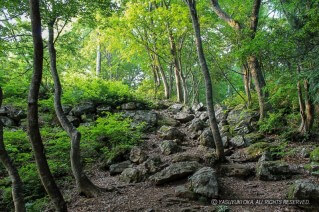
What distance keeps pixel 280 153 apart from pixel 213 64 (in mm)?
10876

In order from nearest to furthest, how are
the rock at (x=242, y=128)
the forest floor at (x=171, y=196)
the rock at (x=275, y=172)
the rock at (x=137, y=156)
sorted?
the forest floor at (x=171, y=196), the rock at (x=275, y=172), the rock at (x=137, y=156), the rock at (x=242, y=128)

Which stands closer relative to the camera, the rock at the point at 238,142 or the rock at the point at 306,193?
the rock at the point at 306,193

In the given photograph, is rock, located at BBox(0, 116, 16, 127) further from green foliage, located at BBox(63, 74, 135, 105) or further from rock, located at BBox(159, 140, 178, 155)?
rock, located at BBox(159, 140, 178, 155)

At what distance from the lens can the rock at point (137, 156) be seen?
9.04 m

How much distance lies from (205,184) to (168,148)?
3954 millimetres

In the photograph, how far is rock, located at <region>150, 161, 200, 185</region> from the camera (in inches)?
267

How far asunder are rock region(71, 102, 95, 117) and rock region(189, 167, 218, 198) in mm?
8975

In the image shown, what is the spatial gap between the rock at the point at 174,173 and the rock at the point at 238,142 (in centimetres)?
310

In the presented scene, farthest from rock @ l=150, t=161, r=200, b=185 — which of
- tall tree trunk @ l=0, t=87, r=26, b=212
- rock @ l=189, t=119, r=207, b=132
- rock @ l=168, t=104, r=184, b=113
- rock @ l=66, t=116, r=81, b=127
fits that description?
rock @ l=168, t=104, r=184, b=113

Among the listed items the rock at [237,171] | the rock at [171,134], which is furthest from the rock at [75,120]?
the rock at [237,171]

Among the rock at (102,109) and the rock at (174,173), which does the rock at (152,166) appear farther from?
the rock at (102,109)

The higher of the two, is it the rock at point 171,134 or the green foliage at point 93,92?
the green foliage at point 93,92

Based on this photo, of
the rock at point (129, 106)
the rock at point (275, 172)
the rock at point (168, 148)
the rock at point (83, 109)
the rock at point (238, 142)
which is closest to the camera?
the rock at point (275, 172)

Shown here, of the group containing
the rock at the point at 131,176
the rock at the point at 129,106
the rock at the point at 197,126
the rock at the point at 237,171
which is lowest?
the rock at the point at 131,176
